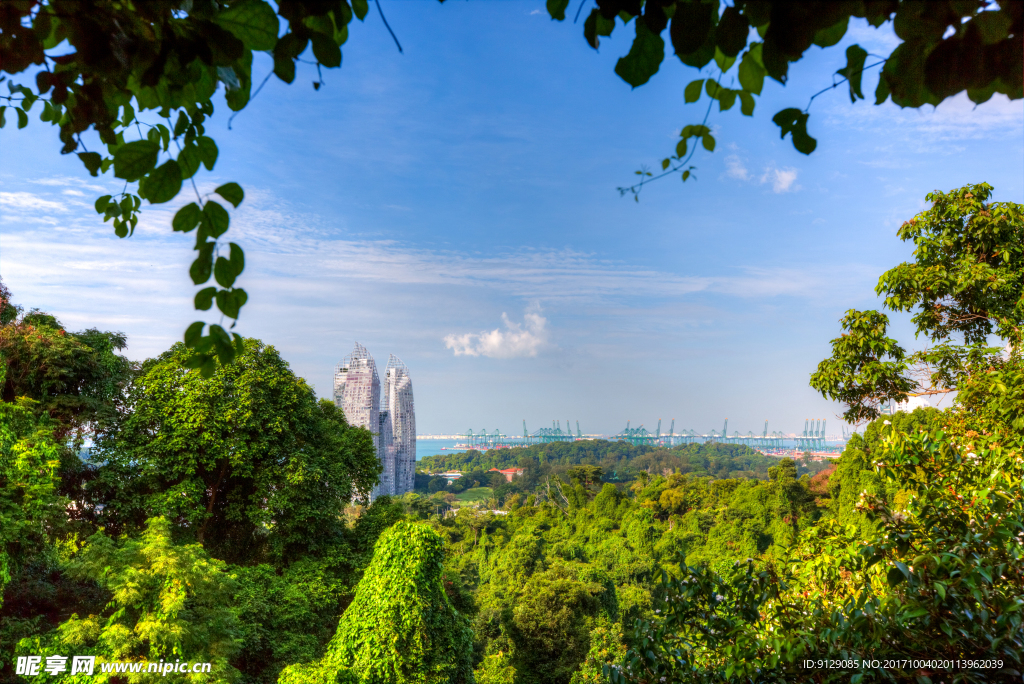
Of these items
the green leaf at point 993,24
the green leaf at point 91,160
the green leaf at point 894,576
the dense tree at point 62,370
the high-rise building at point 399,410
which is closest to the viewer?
the green leaf at point 993,24

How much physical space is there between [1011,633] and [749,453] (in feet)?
287

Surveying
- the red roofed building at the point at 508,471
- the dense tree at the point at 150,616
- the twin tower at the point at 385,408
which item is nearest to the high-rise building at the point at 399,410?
the twin tower at the point at 385,408

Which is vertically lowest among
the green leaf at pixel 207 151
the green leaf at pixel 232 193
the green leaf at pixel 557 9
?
the green leaf at pixel 232 193

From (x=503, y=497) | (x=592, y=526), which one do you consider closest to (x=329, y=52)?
(x=592, y=526)

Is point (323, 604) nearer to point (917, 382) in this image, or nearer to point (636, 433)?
point (917, 382)

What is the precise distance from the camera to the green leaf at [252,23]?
2.53ft

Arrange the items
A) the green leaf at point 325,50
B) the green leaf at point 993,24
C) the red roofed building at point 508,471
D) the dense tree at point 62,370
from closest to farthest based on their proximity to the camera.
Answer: the green leaf at point 993,24
the green leaf at point 325,50
the dense tree at point 62,370
the red roofed building at point 508,471

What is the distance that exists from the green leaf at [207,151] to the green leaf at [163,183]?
0.05 metres

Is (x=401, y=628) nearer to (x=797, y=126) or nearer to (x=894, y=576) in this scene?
(x=894, y=576)

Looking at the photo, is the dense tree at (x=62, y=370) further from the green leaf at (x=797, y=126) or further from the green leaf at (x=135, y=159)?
the green leaf at (x=797, y=126)

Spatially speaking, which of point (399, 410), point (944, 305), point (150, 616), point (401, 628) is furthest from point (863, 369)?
point (399, 410)

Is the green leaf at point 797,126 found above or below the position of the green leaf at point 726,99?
below

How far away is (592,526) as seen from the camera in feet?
80.2

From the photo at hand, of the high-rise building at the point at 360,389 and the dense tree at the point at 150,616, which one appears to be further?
the high-rise building at the point at 360,389
